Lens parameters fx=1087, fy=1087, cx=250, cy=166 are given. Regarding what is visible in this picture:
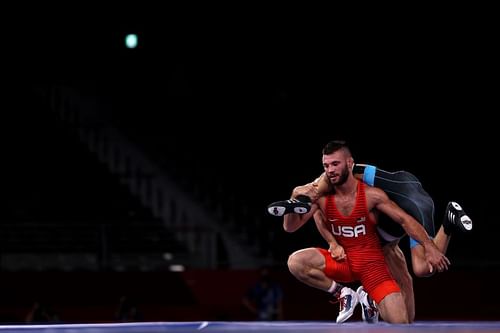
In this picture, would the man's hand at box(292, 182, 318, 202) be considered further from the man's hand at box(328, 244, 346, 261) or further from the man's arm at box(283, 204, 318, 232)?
the man's hand at box(328, 244, 346, 261)

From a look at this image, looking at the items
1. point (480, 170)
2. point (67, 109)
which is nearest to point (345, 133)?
point (480, 170)

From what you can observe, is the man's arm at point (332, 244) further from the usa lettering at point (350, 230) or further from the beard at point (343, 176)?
the beard at point (343, 176)

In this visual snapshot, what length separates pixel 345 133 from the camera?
1797 centimetres

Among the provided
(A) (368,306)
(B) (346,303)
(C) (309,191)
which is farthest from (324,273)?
(C) (309,191)

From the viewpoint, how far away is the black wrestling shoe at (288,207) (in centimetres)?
683

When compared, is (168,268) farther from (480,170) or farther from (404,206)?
(404,206)

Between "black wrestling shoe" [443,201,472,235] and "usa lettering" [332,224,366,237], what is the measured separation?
22.8 inches

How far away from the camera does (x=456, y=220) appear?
24.2ft

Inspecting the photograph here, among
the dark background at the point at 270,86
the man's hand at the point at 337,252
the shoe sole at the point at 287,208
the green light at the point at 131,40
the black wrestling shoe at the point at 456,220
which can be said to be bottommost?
the man's hand at the point at 337,252

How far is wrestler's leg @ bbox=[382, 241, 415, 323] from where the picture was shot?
7988 mm

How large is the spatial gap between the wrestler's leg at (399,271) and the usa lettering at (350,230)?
328mm

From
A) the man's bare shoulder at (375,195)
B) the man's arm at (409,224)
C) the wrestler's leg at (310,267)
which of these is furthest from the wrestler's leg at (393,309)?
the man's bare shoulder at (375,195)

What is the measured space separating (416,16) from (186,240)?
602 centimetres

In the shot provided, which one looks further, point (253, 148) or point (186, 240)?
point (253, 148)
